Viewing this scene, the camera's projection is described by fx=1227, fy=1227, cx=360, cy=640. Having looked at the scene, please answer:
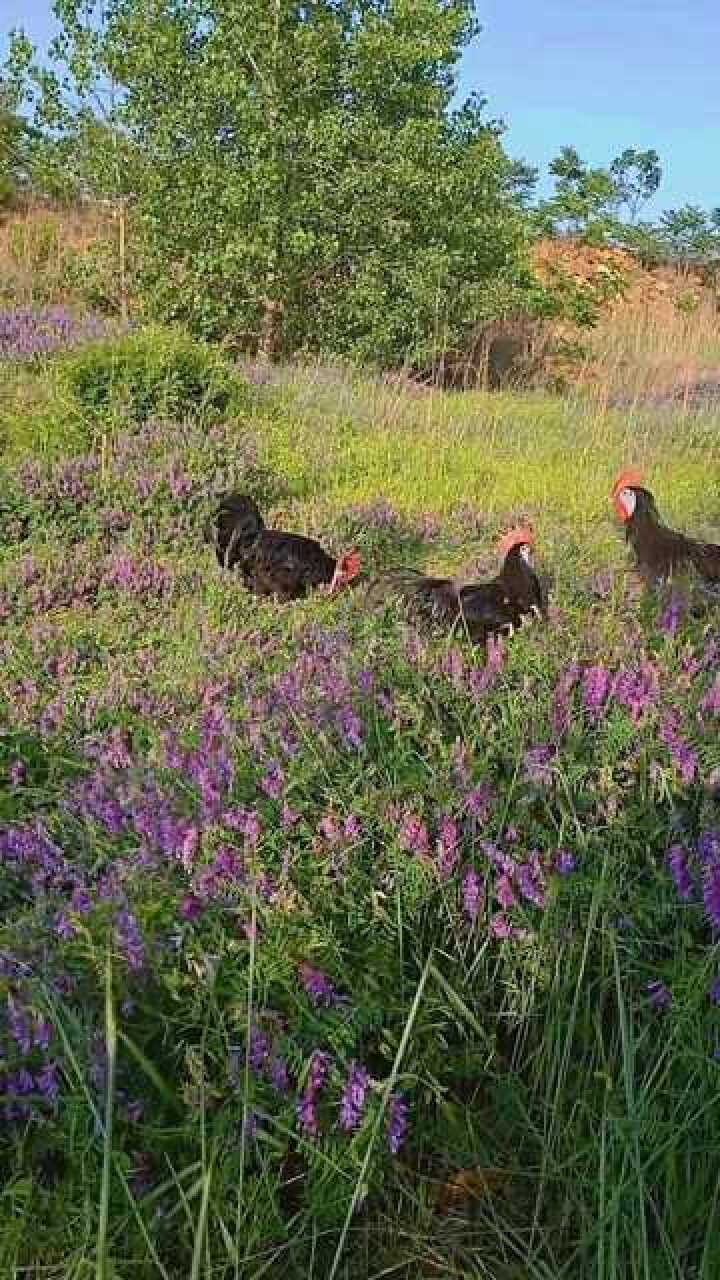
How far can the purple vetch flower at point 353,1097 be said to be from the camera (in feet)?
6.31

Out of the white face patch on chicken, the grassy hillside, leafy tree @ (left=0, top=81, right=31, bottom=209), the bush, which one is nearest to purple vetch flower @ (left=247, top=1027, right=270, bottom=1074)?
the grassy hillside

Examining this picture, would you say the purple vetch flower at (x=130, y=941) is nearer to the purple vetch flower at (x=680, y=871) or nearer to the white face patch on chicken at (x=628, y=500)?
the purple vetch flower at (x=680, y=871)

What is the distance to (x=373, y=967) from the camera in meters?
2.23

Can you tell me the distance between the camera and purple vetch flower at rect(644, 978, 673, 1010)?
211 cm

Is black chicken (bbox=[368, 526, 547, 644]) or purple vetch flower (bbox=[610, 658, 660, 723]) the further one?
black chicken (bbox=[368, 526, 547, 644])

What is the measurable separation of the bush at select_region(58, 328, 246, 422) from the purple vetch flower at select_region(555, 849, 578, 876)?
5.07m

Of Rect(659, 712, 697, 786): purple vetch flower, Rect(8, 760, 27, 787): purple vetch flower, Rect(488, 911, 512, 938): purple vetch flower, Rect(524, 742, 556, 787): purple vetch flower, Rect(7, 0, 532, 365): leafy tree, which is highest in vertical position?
Rect(7, 0, 532, 365): leafy tree

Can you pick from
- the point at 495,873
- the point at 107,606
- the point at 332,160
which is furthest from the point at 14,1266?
the point at 332,160

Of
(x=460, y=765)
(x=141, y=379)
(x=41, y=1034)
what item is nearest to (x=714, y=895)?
(x=460, y=765)

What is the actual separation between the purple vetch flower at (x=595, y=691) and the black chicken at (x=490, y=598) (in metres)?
1.07

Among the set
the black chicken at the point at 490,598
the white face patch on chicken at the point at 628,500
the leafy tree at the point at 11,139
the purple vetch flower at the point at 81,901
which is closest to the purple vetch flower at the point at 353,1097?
the purple vetch flower at the point at 81,901

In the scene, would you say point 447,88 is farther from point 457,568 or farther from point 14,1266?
point 14,1266

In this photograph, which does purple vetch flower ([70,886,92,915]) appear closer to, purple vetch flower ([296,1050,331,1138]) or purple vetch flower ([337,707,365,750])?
purple vetch flower ([296,1050,331,1138])

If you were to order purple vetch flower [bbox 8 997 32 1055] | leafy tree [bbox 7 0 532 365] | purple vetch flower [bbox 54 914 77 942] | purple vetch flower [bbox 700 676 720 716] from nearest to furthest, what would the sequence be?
purple vetch flower [bbox 8 997 32 1055]
purple vetch flower [bbox 54 914 77 942]
purple vetch flower [bbox 700 676 720 716]
leafy tree [bbox 7 0 532 365]
